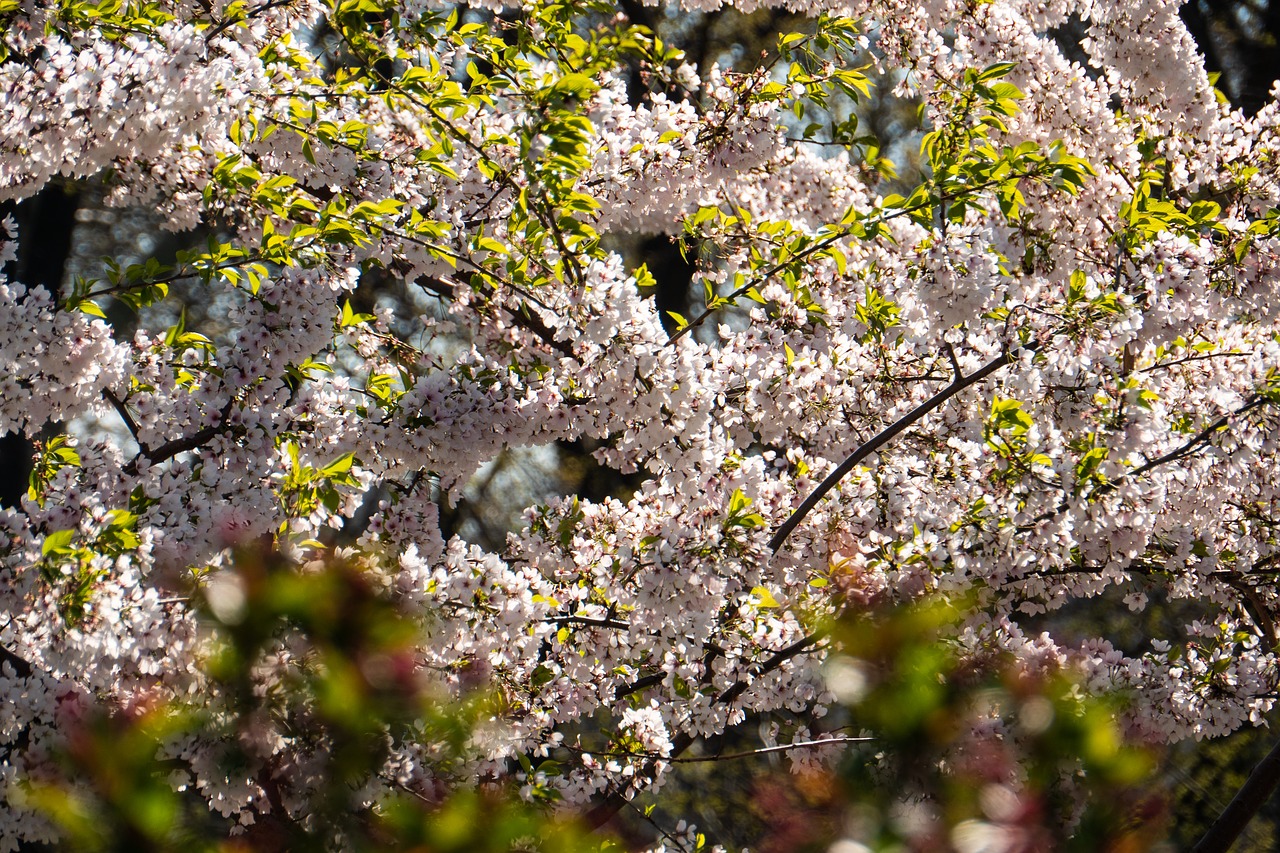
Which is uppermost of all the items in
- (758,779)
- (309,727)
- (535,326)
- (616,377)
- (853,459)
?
(535,326)

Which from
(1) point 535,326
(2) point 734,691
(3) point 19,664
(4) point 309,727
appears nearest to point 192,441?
(3) point 19,664

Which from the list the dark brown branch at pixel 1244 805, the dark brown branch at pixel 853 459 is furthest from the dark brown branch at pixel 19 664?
the dark brown branch at pixel 1244 805

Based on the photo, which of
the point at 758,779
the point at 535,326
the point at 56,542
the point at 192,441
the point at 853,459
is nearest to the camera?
the point at 758,779

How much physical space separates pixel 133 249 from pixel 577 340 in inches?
410

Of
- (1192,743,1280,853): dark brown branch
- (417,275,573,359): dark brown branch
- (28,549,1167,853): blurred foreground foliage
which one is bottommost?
(28,549,1167,853): blurred foreground foliage

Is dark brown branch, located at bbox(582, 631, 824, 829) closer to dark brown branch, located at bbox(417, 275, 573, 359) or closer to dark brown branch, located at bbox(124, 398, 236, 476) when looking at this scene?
dark brown branch, located at bbox(417, 275, 573, 359)

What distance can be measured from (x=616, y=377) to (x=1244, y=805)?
3950 millimetres

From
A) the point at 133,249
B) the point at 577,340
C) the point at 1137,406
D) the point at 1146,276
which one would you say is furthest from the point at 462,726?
the point at 133,249

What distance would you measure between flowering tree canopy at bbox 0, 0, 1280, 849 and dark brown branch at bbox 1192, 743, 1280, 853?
298 mm

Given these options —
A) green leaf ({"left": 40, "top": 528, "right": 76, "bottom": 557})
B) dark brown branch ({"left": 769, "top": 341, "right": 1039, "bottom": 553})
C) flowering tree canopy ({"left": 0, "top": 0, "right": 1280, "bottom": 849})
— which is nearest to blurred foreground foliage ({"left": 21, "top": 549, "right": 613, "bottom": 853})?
flowering tree canopy ({"left": 0, "top": 0, "right": 1280, "bottom": 849})

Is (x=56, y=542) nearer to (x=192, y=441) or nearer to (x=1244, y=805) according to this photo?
(x=192, y=441)

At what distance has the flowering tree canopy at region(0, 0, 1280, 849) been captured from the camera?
4039mm

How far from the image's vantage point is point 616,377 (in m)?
4.46

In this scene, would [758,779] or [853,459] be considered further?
[853,459]
